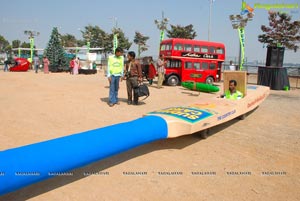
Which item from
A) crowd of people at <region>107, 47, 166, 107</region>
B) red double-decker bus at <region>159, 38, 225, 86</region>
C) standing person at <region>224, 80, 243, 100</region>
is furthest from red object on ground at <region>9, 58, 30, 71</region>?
standing person at <region>224, 80, 243, 100</region>

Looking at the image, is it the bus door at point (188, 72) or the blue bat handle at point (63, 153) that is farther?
the bus door at point (188, 72)

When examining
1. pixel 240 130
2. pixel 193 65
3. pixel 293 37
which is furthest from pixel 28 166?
pixel 293 37

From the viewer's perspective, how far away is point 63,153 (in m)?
2.84

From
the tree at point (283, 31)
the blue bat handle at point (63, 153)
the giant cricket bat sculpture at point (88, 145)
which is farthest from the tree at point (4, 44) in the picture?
the blue bat handle at point (63, 153)

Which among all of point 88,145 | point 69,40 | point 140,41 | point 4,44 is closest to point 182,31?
point 140,41

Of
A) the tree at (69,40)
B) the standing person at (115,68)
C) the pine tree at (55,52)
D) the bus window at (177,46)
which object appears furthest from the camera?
the tree at (69,40)

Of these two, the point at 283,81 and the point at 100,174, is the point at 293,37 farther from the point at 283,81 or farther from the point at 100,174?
the point at 100,174

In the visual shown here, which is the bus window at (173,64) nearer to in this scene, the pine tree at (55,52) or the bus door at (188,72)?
the bus door at (188,72)

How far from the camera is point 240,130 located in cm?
578

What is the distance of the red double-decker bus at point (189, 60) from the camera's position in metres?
15.3

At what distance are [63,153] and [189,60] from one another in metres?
13.3

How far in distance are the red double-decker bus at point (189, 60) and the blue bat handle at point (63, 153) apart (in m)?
11.8

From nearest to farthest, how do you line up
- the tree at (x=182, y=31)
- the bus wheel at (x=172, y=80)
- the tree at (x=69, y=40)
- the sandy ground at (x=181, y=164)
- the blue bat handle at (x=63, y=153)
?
the blue bat handle at (x=63, y=153)
the sandy ground at (x=181, y=164)
the bus wheel at (x=172, y=80)
the tree at (x=182, y=31)
the tree at (x=69, y=40)

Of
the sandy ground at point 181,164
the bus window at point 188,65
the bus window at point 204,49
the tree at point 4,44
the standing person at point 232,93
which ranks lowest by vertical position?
the sandy ground at point 181,164
